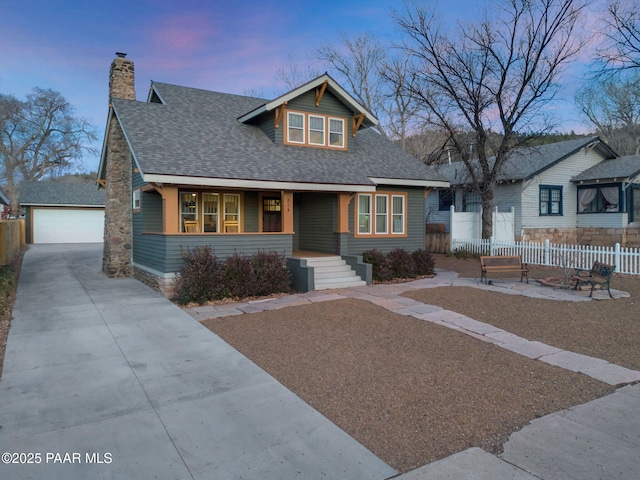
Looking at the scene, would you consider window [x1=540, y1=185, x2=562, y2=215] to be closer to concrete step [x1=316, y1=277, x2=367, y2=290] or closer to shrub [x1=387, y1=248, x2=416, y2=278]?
shrub [x1=387, y1=248, x2=416, y2=278]

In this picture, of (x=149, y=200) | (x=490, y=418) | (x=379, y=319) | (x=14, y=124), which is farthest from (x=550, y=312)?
(x=14, y=124)

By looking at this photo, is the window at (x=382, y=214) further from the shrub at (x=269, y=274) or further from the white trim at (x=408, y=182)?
the shrub at (x=269, y=274)

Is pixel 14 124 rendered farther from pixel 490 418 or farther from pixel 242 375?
pixel 490 418

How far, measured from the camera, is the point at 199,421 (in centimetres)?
425

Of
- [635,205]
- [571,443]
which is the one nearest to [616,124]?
[635,205]

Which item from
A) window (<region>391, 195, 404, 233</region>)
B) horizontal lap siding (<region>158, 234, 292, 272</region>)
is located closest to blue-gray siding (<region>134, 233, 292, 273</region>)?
horizontal lap siding (<region>158, 234, 292, 272</region>)

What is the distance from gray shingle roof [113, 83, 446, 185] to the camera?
11453mm

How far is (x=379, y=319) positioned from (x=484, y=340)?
2014 mm

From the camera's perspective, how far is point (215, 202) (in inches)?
547

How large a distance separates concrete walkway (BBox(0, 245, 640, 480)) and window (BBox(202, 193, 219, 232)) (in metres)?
6.36

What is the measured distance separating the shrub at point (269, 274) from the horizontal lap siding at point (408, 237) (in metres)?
3.75

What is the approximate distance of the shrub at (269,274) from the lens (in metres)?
10.8

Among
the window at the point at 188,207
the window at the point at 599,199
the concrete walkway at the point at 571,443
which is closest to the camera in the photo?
the concrete walkway at the point at 571,443

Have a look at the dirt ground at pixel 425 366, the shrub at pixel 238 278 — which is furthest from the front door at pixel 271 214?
the dirt ground at pixel 425 366
